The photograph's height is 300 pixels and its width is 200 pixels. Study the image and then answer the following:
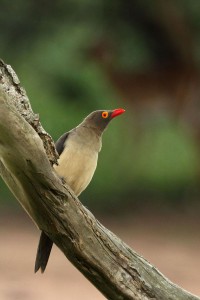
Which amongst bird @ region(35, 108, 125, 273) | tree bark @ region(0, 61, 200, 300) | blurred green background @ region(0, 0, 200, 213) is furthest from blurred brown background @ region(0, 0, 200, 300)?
tree bark @ region(0, 61, 200, 300)

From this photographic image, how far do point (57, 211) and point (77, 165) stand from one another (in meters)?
0.37

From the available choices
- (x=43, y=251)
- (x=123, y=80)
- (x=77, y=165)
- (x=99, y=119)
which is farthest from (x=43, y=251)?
(x=123, y=80)

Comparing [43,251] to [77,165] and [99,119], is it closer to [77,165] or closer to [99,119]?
[77,165]

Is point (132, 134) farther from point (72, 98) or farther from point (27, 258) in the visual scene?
point (27, 258)

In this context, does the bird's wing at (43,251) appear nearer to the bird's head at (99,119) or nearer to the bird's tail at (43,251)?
the bird's tail at (43,251)

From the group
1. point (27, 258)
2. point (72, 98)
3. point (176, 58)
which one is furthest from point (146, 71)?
point (27, 258)

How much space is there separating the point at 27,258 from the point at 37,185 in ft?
18.4

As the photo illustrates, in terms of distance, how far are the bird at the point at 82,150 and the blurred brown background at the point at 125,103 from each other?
4487 mm

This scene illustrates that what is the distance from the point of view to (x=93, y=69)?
852 cm

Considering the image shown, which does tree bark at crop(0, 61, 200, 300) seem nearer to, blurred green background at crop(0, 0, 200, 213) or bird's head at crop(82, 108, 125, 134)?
bird's head at crop(82, 108, 125, 134)

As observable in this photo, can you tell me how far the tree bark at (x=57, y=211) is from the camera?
205 cm

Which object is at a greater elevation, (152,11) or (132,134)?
(152,11)

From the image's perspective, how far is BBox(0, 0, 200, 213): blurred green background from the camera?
26.1ft

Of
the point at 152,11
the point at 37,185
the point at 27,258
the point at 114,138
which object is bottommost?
the point at 37,185
